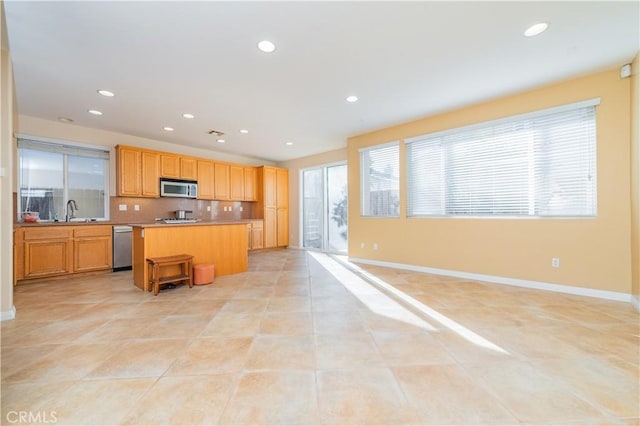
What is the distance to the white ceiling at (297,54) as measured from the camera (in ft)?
6.73

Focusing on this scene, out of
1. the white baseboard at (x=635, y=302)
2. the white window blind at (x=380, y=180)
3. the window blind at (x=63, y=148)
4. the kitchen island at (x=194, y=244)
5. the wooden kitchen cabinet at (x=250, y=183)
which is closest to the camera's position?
the white baseboard at (x=635, y=302)

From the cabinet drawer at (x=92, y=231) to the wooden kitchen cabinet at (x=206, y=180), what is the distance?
1914 millimetres

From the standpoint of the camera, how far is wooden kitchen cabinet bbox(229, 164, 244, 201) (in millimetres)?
6613

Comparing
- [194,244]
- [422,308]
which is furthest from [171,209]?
[422,308]

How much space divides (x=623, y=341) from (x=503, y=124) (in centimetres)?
288

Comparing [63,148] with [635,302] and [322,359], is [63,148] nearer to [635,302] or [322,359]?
[322,359]

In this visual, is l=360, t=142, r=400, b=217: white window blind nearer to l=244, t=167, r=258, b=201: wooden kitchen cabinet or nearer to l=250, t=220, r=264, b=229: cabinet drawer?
l=250, t=220, r=264, b=229: cabinet drawer

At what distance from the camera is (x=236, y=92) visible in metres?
3.38

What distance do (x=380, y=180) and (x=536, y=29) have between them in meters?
3.05

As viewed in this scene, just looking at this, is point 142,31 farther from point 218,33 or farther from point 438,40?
point 438,40

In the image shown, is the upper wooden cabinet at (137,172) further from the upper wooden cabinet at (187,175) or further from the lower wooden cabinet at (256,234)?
the lower wooden cabinet at (256,234)

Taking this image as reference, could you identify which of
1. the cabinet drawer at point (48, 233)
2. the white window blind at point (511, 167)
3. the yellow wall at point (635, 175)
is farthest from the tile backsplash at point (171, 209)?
the yellow wall at point (635, 175)

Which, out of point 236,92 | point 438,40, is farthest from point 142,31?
point 438,40

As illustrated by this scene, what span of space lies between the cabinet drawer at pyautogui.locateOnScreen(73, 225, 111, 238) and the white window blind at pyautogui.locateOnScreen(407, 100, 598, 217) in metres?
5.58
